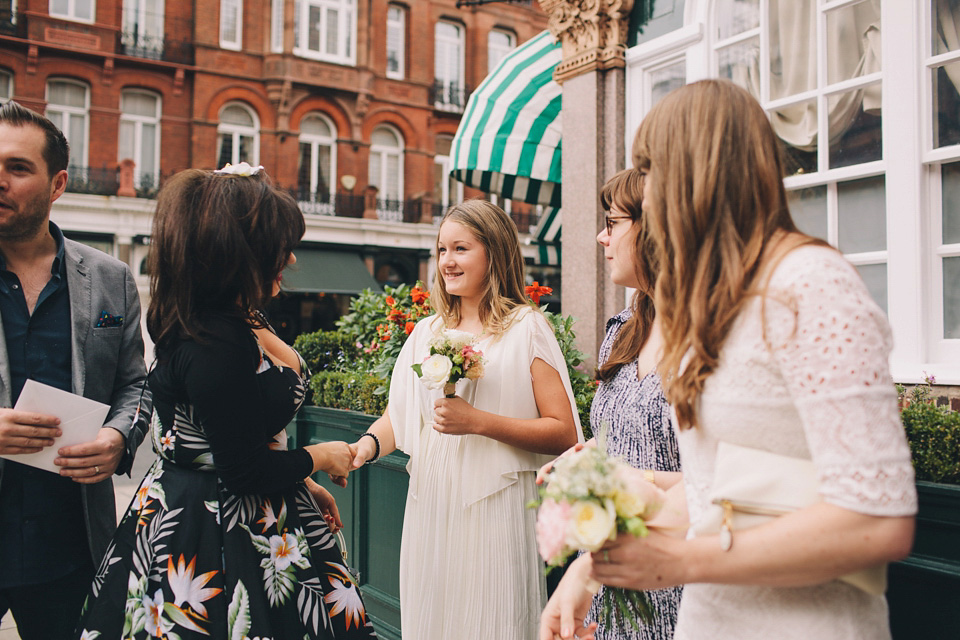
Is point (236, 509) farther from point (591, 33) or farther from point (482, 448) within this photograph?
point (591, 33)

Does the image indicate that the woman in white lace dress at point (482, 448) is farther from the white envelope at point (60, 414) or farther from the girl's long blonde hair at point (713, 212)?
the girl's long blonde hair at point (713, 212)

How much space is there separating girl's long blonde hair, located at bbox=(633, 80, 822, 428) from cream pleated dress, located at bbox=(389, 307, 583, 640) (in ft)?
4.62

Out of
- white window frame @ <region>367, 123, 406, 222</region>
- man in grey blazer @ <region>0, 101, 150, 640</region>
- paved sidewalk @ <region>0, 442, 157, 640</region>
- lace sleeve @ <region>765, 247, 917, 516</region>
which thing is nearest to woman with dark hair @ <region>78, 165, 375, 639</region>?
man in grey blazer @ <region>0, 101, 150, 640</region>

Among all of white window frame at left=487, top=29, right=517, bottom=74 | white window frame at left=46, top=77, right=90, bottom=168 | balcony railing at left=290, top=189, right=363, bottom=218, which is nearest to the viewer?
white window frame at left=46, top=77, right=90, bottom=168

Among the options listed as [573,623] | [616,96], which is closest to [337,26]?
[616,96]

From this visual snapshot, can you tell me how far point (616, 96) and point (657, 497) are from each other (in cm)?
429

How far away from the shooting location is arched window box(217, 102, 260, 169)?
68.9ft

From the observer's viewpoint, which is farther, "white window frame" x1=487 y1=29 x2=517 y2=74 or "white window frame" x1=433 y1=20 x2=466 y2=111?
"white window frame" x1=487 y1=29 x2=517 y2=74

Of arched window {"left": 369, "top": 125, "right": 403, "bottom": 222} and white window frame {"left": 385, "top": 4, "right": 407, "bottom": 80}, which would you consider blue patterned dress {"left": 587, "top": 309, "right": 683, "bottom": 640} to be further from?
white window frame {"left": 385, "top": 4, "right": 407, "bottom": 80}

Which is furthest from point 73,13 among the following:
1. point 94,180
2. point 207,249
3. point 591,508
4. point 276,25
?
point 591,508

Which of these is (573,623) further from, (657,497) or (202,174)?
(202,174)

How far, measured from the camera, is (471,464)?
8.63 feet

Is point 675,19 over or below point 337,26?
below

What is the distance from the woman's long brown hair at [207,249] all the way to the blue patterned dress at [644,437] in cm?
104
